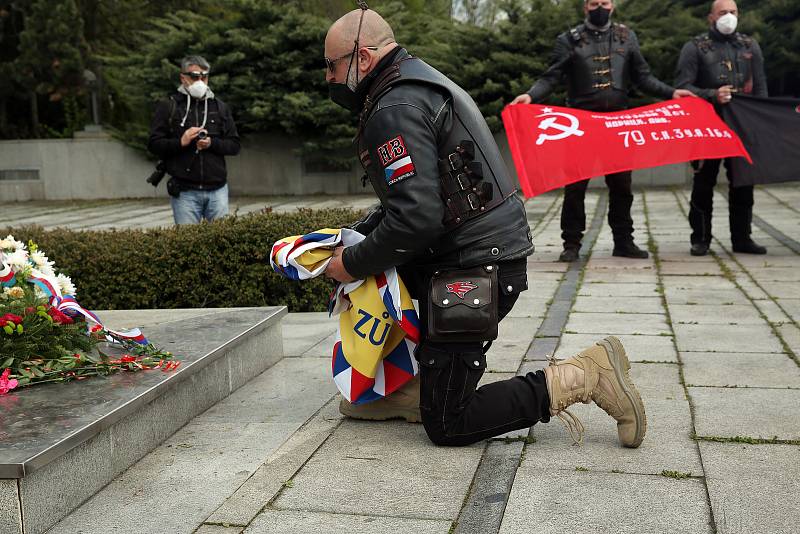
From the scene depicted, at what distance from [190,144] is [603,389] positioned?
Result: 495 cm

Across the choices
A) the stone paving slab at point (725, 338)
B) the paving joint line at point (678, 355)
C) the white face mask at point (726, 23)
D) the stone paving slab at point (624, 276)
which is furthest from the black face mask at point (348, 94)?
the white face mask at point (726, 23)

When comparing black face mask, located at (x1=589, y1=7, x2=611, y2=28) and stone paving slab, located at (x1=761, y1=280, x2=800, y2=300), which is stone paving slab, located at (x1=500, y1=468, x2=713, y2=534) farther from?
black face mask, located at (x1=589, y1=7, x2=611, y2=28)

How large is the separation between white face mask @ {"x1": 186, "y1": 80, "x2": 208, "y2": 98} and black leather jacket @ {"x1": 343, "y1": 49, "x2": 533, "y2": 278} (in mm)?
4354

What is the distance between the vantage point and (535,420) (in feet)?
11.9

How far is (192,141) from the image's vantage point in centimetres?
766

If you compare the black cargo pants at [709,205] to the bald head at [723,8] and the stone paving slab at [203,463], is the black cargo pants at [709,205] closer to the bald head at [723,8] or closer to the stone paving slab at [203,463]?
the bald head at [723,8]

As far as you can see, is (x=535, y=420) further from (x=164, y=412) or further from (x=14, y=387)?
(x=14, y=387)

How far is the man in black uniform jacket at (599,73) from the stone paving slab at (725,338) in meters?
2.69

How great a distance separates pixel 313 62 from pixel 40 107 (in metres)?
7.70

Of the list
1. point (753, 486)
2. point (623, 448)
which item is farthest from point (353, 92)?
point (753, 486)

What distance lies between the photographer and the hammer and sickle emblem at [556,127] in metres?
7.75

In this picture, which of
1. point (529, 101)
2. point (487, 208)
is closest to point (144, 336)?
point (487, 208)

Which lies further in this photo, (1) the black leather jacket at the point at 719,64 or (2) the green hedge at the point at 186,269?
(1) the black leather jacket at the point at 719,64

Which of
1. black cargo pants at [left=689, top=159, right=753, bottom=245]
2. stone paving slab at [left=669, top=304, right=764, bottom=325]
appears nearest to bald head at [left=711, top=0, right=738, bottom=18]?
black cargo pants at [left=689, top=159, right=753, bottom=245]
